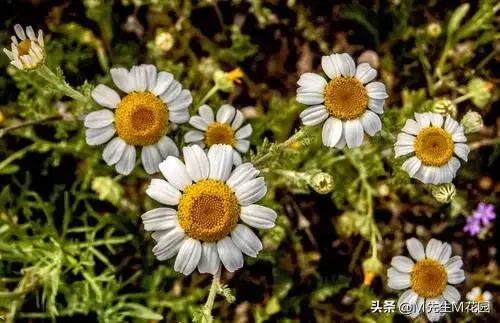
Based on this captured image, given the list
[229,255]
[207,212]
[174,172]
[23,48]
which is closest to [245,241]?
[229,255]

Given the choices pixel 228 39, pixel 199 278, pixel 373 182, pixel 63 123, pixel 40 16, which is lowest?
pixel 199 278

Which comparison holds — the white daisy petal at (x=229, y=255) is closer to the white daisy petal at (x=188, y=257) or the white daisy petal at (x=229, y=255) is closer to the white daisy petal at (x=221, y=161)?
the white daisy petal at (x=188, y=257)

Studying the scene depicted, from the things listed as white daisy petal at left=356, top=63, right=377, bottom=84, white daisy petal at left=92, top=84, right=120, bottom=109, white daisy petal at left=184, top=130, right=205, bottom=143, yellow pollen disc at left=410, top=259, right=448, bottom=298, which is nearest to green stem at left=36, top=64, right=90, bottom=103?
white daisy petal at left=92, top=84, right=120, bottom=109

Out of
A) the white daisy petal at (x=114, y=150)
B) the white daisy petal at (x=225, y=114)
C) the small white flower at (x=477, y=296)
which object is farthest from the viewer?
the small white flower at (x=477, y=296)

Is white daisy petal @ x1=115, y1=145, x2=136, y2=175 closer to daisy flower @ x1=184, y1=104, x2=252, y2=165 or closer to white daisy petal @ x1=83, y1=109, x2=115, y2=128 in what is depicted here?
white daisy petal @ x1=83, y1=109, x2=115, y2=128

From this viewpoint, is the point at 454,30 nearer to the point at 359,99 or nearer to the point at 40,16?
the point at 359,99

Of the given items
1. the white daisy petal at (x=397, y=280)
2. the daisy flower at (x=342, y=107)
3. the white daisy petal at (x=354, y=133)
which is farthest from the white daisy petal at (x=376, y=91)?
the white daisy petal at (x=397, y=280)

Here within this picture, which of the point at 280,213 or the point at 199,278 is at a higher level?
the point at 280,213

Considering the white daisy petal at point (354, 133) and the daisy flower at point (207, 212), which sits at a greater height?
the white daisy petal at point (354, 133)

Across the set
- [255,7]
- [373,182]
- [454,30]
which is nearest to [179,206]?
[373,182]
